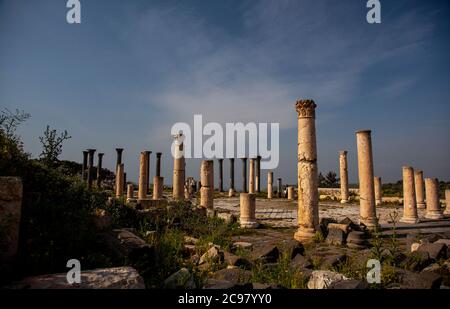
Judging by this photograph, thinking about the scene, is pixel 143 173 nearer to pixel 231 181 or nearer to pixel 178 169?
pixel 178 169

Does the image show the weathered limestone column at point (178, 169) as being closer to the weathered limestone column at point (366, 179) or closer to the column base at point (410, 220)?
the weathered limestone column at point (366, 179)

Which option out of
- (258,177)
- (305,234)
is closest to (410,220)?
(305,234)

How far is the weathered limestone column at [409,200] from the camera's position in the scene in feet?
49.6

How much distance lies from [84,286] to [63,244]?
182cm

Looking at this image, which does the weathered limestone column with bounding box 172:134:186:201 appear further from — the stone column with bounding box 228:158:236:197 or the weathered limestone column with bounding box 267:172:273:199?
the stone column with bounding box 228:158:236:197

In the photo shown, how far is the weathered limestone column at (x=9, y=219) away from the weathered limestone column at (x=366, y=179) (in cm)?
1158

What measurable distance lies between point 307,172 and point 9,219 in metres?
8.52

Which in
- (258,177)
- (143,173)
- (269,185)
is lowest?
(269,185)

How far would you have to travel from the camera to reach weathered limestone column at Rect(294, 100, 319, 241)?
33.9 feet

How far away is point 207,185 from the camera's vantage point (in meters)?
17.5

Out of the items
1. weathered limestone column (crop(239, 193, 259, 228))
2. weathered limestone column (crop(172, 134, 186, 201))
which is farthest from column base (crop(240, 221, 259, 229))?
weathered limestone column (crop(172, 134, 186, 201))

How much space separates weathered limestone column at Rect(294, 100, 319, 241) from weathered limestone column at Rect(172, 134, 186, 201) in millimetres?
10357
